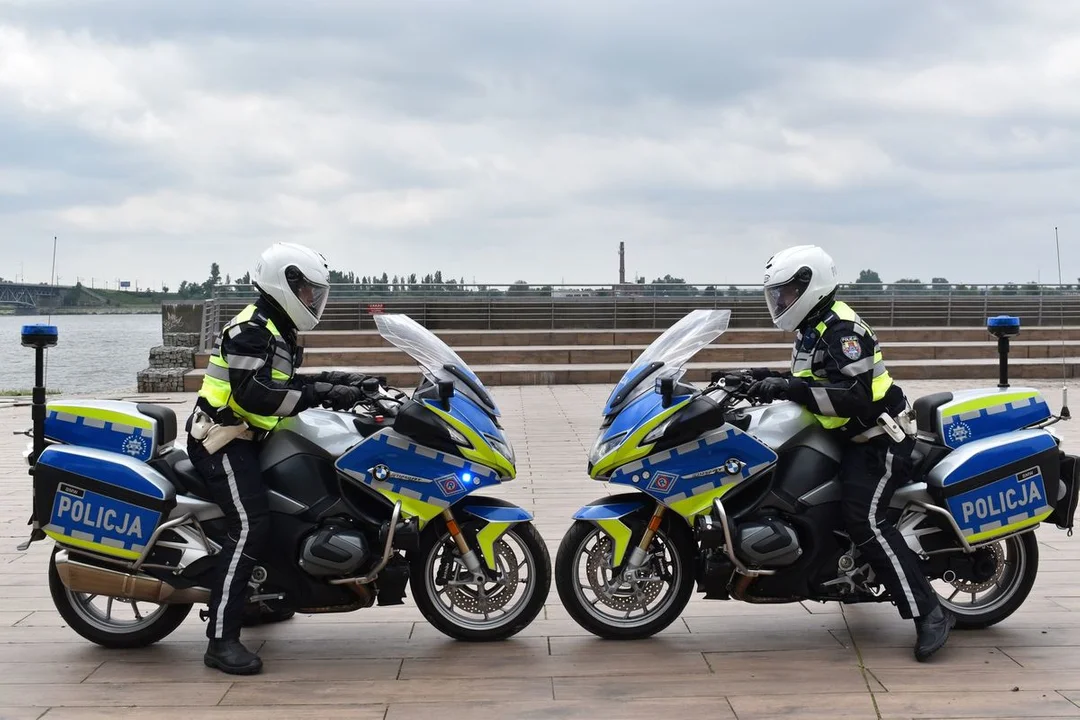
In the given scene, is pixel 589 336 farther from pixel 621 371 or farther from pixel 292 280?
pixel 292 280

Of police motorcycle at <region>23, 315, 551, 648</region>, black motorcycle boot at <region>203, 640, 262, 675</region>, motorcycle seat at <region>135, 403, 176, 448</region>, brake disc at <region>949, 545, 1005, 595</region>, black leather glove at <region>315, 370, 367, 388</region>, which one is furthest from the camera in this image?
brake disc at <region>949, 545, 1005, 595</region>

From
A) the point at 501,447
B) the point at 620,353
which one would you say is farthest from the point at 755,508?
the point at 620,353

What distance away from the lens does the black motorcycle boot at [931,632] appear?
449 centimetres

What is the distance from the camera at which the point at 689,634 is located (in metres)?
4.92

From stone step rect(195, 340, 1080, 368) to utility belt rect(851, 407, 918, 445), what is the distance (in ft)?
49.7

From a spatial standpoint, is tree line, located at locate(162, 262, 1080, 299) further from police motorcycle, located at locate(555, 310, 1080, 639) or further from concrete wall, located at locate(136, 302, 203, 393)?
police motorcycle, located at locate(555, 310, 1080, 639)

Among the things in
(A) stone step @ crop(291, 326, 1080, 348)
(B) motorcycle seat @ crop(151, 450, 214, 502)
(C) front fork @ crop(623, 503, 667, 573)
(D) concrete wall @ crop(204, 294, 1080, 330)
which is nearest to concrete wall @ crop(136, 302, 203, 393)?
(A) stone step @ crop(291, 326, 1080, 348)

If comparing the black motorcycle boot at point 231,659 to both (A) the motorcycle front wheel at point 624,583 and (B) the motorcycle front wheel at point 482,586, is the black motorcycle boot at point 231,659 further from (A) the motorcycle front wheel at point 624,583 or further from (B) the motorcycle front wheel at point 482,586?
(A) the motorcycle front wheel at point 624,583

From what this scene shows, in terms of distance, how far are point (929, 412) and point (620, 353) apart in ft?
51.2

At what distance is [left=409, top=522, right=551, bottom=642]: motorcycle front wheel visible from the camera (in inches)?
184

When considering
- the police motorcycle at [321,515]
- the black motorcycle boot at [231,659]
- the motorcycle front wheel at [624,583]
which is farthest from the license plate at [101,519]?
the motorcycle front wheel at [624,583]

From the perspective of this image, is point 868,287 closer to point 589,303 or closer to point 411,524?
point 589,303

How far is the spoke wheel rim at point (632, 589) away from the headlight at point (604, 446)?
33cm

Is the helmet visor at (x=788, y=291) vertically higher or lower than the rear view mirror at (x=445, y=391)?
higher
